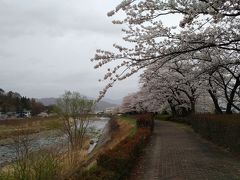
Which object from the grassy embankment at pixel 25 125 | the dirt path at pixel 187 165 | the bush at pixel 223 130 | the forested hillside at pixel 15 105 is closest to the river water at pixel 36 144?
the grassy embankment at pixel 25 125

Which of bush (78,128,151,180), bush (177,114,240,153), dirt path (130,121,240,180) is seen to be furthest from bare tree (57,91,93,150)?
bush (78,128,151,180)

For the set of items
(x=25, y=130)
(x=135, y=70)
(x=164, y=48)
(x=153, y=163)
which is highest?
(x=164, y=48)

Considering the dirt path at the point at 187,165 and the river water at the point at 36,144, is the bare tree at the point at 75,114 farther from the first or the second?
the dirt path at the point at 187,165

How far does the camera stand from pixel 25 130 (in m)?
10.9

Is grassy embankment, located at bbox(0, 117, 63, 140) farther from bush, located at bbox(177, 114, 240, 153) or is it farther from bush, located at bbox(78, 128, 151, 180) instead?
bush, located at bbox(177, 114, 240, 153)

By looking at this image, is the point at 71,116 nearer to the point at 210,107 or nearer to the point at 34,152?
the point at 34,152

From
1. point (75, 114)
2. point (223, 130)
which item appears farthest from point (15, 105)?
point (223, 130)

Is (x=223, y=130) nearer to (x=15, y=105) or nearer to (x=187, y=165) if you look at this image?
(x=187, y=165)

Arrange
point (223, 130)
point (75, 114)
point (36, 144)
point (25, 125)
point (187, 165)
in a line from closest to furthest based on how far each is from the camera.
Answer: point (25, 125) → point (187, 165) → point (223, 130) → point (36, 144) → point (75, 114)

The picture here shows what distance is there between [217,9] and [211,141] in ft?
43.8

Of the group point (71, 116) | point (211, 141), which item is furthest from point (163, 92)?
point (211, 141)

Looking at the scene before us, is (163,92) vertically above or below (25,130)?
above

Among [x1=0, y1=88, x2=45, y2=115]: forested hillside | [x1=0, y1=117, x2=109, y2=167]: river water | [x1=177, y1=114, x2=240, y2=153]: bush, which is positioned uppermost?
[x1=0, y1=88, x2=45, y2=115]: forested hillside

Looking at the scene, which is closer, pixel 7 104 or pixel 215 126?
pixel 215 126
